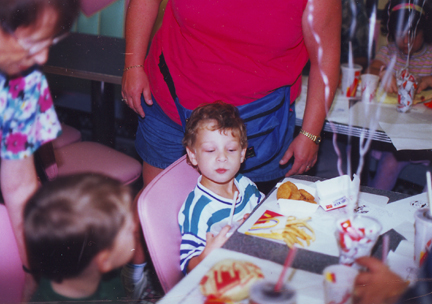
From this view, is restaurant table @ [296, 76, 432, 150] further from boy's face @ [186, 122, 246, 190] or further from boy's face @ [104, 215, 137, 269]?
boy's face @ [104, 215, 137, 269]

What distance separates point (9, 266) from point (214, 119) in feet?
1.85

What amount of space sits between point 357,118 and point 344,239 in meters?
0.93

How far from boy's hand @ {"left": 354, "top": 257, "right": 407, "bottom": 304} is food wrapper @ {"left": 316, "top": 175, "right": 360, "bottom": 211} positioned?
0.84 feet

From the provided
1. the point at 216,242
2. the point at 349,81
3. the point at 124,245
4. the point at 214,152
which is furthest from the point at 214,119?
the point at 349,81

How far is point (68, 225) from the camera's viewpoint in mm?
631

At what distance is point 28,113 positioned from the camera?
582 mm

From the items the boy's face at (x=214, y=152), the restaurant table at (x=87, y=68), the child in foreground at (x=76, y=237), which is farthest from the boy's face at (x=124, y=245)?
the boy's face at (x=214, y=152)

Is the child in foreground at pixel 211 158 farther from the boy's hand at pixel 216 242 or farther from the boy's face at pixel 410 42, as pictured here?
the boy's face at pixel 410 42

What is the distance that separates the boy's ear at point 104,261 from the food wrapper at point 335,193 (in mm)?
517

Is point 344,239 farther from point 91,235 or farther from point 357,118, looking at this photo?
point 357,118

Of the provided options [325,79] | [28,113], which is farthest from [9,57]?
[325,79]

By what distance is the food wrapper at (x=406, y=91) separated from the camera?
5.27 ft

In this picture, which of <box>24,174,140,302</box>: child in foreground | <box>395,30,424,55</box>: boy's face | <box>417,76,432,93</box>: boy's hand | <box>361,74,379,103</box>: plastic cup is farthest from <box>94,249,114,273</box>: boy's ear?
<box>417,76,432,93</box>: boy's hand

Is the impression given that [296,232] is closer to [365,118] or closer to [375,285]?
[375,285]
